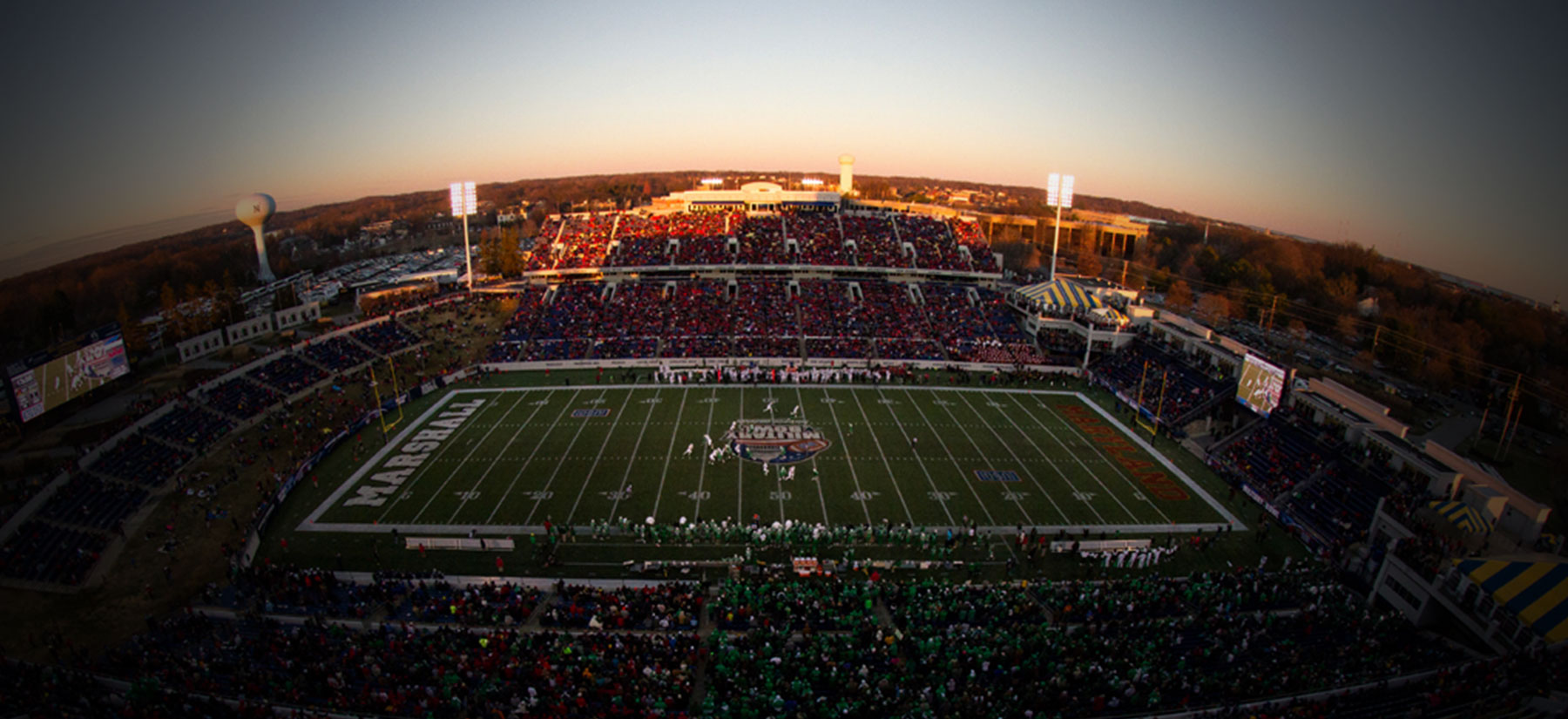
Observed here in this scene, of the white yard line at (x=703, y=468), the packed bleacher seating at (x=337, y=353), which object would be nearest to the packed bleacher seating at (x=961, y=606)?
the white yard line at (x=703, y=468)

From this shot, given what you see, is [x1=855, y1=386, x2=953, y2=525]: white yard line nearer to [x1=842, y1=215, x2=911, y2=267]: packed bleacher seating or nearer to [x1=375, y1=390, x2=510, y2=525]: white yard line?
[x1=375, y1=390, x2=510, y2=525]: white yard line

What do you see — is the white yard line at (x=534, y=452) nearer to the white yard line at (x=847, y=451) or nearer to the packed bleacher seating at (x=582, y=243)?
the white yard line at (x=847, y=451)

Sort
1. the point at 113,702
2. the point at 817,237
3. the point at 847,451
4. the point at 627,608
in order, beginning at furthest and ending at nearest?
the point at 817,237 → the point at 847,451 → the point at 627,608 → the point at 113,702

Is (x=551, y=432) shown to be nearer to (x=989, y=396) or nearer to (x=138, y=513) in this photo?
(x=138, y=513)

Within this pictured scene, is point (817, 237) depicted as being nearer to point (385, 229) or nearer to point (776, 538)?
point (776, 538)

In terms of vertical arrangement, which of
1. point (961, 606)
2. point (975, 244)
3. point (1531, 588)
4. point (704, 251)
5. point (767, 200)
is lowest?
point (961, 606)

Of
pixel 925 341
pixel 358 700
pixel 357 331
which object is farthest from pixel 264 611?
pixel 925 341

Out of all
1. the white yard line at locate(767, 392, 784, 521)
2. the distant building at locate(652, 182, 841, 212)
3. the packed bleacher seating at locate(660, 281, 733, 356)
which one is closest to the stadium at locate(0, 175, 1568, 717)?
the white yard line at locate(767, 392, 784, 521)

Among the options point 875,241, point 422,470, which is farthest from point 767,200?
point 422,470
